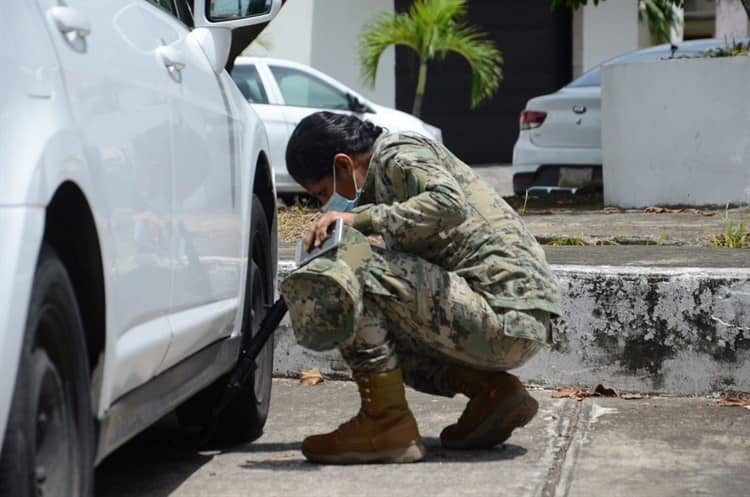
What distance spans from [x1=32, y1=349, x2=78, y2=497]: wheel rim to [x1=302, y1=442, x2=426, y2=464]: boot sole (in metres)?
1.45

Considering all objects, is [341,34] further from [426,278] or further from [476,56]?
[426,278]

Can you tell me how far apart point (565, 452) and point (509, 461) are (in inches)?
8.4

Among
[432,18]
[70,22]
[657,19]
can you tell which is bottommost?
[657,19]

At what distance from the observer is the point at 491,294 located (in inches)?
153

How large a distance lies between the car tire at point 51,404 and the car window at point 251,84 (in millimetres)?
10317

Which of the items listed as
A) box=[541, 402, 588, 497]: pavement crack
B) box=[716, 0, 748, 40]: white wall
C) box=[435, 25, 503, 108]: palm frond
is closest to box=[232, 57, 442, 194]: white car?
box=[435, 25, 503, 108]: palm frond

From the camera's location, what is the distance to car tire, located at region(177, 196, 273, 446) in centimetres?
418

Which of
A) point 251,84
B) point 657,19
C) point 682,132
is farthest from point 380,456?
point 657,19

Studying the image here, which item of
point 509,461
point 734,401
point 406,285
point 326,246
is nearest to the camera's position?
point 326,246

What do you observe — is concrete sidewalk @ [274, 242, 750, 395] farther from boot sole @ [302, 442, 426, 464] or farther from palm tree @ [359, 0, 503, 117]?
palm tree @ [359, 0, 503, 117]

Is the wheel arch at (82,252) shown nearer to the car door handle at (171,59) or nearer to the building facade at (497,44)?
the car door handle at (171,59)

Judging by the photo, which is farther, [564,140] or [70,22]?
[564,140]

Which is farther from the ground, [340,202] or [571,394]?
[340,202]

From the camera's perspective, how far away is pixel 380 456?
3.91 m
